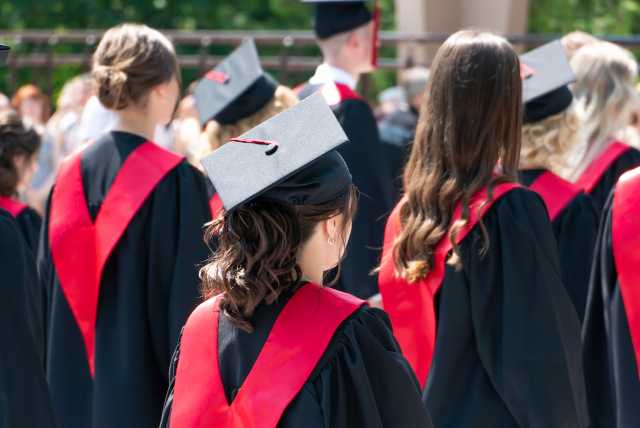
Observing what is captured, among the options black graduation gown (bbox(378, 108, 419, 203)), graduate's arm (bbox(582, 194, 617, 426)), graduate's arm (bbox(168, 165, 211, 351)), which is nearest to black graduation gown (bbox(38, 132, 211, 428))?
graduate's arm (bbox(168, 165, 211, 351))

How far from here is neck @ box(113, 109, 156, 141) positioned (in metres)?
3.98

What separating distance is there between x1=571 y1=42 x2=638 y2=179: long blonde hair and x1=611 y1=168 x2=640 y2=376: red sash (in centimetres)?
101

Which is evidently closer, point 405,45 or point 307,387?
point 307,387

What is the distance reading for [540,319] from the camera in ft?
10.4

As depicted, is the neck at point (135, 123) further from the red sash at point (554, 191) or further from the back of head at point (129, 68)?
the red sash at point (554, 191)

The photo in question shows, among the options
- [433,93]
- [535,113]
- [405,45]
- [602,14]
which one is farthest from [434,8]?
[433,93]

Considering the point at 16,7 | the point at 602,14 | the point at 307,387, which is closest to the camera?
the point at 307,387

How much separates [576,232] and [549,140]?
34 centimetres

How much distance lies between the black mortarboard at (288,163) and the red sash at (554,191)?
63.0 inches

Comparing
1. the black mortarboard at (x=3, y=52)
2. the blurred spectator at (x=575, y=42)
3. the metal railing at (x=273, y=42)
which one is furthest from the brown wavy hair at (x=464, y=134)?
the metal railing at (x=273, y=42)

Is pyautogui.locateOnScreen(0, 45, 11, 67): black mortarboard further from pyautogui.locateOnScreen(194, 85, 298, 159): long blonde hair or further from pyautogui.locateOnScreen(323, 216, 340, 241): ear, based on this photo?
pyautogui.locateOnScreen(194, 85, 298, 159): long blonde hair

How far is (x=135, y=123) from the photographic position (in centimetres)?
399

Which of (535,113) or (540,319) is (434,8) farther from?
(540,319)

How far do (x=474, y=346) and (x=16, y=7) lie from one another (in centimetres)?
1261
